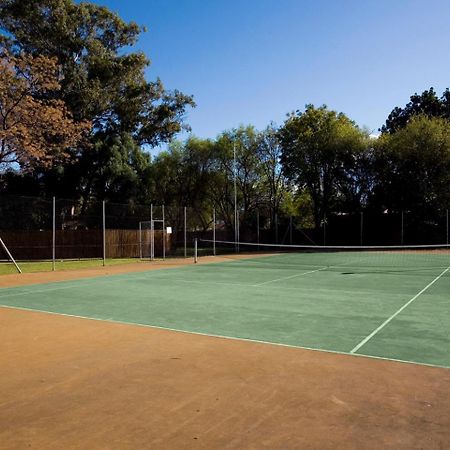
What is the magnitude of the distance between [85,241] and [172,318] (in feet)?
63.3

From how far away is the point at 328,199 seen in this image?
125 ft

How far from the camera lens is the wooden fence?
26156 millimetres

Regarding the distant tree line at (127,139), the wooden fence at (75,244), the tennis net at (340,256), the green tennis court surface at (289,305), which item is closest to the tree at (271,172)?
the distant tree line at (127,139)

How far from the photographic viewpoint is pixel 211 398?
15.6 feet

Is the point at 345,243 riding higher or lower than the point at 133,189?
lower

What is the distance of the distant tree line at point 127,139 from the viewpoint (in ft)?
92.2

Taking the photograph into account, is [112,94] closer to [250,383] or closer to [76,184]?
[76,184]

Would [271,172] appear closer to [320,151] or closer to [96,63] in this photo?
[320,151]

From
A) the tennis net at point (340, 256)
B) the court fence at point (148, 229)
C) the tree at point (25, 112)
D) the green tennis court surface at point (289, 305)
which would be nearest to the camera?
the green tennis court surface at point (289, 305)

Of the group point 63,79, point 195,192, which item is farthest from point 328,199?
point 63,79

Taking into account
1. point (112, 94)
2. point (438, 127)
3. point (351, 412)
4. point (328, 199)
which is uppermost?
point (112, 94)

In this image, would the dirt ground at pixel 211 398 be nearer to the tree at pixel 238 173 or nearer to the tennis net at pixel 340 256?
the tennis net at pixel 340 256

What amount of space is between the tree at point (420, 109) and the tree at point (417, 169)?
11275 mm

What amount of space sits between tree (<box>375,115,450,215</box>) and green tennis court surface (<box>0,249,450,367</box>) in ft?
59.2
